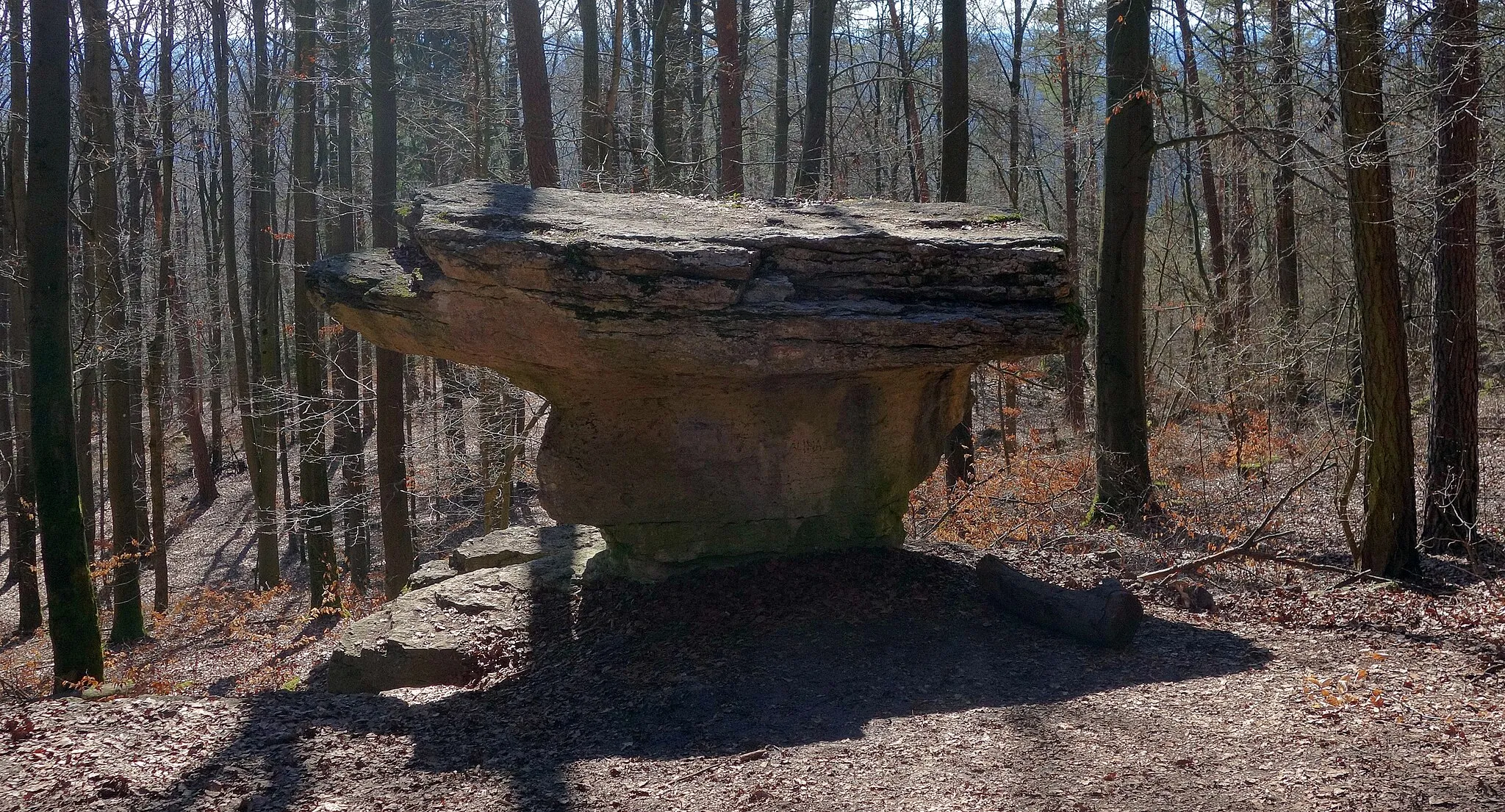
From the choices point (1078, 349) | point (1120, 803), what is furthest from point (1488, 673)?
point (1078, 349)

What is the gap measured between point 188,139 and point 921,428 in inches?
618

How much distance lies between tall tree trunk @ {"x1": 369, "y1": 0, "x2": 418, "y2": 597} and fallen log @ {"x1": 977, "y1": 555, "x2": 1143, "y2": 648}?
7.21m

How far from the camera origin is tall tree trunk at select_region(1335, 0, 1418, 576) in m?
6.95

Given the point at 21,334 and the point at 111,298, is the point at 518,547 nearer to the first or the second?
the point at 111,298

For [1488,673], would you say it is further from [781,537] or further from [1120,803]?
[781,537]

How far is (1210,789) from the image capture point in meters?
4.45

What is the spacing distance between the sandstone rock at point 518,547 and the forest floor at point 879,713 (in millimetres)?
1204

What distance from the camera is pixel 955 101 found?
452 inches

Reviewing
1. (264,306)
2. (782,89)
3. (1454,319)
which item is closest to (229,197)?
(264,306)

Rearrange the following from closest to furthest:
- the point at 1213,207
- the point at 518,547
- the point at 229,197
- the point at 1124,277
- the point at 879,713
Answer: the point at 879,713, the point at 518,547, the point at 1124,277, the point at 229,197, the point at 1213,207

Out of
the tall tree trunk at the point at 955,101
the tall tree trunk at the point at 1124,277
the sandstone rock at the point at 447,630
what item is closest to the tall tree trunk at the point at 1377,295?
the tall tree trunk at the point at 1124,277

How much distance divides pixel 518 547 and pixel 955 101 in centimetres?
688

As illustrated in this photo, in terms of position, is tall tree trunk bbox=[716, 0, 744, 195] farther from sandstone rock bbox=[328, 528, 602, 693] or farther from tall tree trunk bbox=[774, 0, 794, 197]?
sandstone rock bbox=[328, 528, 602, 693]

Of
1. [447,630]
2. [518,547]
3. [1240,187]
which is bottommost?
[447,630]
